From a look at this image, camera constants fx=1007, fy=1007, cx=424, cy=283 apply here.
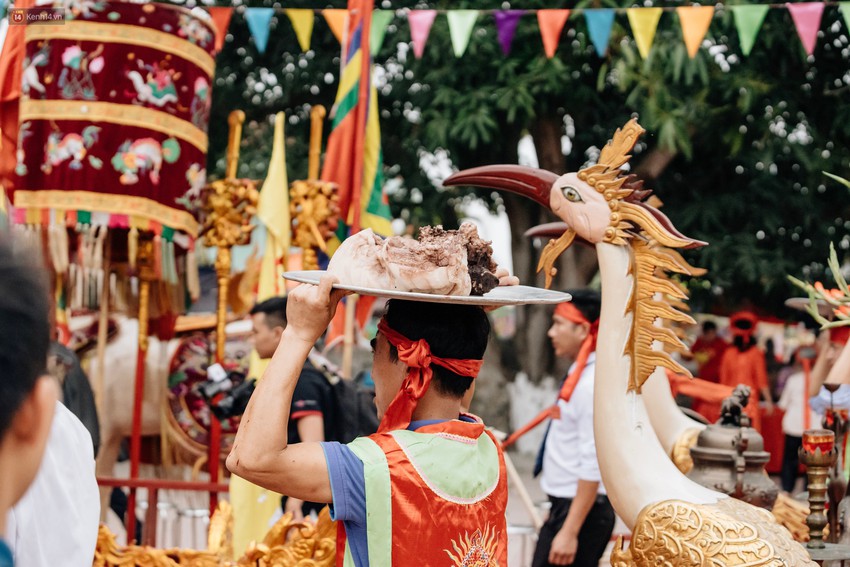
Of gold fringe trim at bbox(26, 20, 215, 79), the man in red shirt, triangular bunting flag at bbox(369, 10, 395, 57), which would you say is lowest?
the man in red shirt

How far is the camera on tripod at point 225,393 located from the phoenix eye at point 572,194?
1.61 m

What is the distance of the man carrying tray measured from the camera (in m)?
1.83

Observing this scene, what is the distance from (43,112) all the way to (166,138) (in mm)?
497

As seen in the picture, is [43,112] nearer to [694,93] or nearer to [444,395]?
→ [444,395]

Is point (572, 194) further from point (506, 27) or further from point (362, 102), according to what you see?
point (506, 27)

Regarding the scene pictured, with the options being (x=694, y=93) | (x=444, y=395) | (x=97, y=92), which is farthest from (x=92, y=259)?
(x=694, y=93)

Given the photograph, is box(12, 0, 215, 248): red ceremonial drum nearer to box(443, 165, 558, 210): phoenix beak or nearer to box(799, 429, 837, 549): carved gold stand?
box(443, 165, 558, 210): phoenix beak

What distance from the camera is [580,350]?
4441mm

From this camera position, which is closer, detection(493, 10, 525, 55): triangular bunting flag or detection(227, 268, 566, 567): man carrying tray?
detection(227, 268, 566, 567): man carrying tray

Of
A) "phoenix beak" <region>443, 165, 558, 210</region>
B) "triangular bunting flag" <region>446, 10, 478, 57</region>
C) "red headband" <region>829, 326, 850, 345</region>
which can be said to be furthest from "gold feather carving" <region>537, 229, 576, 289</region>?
"triangular bunting flag" <region>446, 10, 478, 57</region>

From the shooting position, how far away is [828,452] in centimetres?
287

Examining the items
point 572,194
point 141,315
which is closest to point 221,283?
point 141,315

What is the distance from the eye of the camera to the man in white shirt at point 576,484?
4.09 metres

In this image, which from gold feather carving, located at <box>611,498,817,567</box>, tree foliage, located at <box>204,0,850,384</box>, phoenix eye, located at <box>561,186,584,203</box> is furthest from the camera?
tree foliage, located at <box>204,0,850,384</box>
